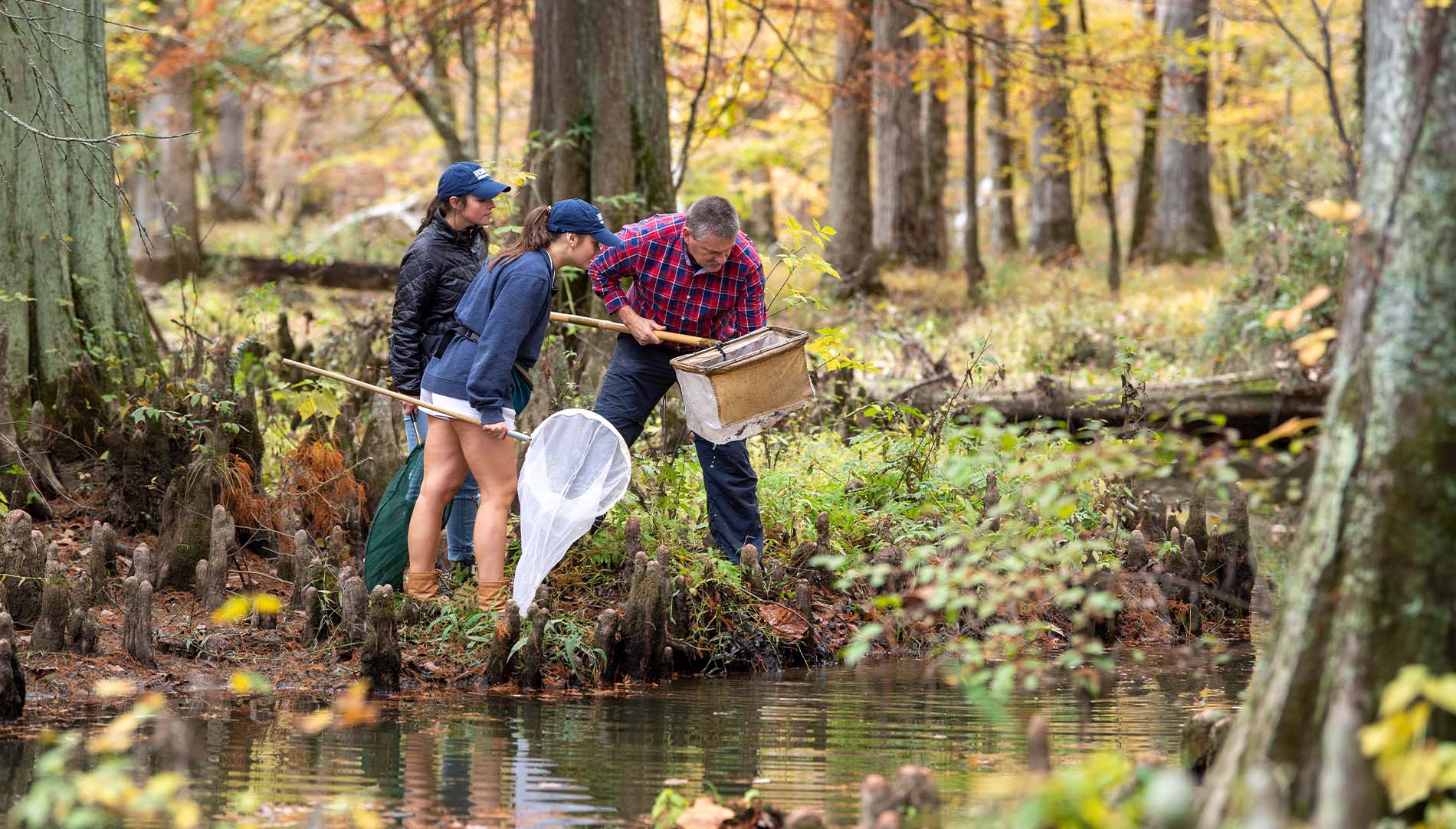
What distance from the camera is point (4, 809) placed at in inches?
149

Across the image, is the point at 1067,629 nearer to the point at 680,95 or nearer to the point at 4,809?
the point at 4,809

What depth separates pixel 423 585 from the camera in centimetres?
616

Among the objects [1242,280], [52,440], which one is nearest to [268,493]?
[52,440]

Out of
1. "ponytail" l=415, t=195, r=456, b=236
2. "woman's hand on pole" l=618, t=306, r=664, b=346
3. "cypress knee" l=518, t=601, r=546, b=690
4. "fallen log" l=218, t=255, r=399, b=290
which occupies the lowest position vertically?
"cypress knee" l=518, t=601, r=546, b=690

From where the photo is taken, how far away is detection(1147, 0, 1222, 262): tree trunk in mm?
21766

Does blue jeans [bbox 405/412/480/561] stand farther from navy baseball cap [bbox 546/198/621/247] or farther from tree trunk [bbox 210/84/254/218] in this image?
tree trunk [bbox 210/84/254/218]

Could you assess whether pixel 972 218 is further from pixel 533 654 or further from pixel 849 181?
pixel 533 654

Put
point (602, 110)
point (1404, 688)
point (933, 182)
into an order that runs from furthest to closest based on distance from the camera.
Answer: point (933, 182)
point (602, 110)
point (1404, 688)

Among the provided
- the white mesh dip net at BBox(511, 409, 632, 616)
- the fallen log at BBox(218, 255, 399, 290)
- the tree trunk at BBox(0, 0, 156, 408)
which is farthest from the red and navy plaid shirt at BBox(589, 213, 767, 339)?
the fallen log at BBox(218, 255, 399, 290)

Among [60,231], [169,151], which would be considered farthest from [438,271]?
[169,151]

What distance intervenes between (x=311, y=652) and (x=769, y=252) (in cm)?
1591

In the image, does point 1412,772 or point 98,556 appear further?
point 98,556

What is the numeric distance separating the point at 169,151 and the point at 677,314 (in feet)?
66.0

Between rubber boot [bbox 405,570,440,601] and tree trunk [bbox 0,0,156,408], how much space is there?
288 cm
